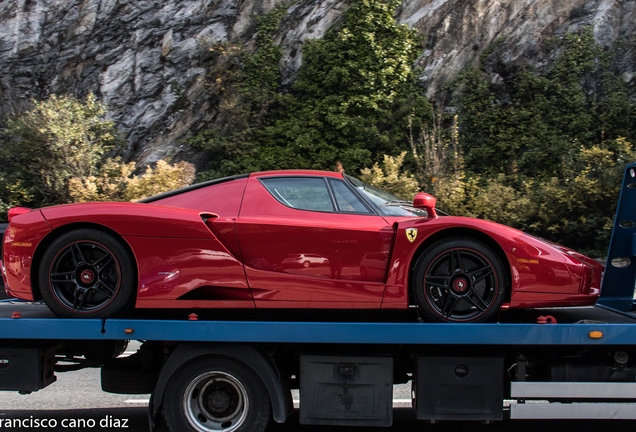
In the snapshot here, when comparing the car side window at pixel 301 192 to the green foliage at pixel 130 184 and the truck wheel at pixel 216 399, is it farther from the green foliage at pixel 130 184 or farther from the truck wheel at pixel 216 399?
the green foliage at pixel 130 184

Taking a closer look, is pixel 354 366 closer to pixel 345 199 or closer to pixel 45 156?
pixel 345 199

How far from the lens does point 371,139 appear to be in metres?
15.8

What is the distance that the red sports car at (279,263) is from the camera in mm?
3375

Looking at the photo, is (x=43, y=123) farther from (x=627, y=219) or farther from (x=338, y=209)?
(x=627, y=219)

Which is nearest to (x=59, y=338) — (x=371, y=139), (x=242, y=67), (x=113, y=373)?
(x=113, y=373)

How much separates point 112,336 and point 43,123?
1225 centimetres

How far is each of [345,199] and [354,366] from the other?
4.04ft

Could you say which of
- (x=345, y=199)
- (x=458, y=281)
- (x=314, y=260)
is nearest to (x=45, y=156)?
(x=345, y=199)

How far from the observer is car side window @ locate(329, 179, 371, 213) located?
3.60 m

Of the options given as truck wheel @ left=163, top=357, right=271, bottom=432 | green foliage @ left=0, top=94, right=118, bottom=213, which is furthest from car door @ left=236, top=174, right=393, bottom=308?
green foliage @ left=0, top=94, right=118, bottom=213

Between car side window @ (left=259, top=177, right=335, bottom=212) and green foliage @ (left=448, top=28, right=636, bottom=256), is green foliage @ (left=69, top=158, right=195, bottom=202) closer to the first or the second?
green foliage @ (left=448, top=28, right=636, bottom=256)

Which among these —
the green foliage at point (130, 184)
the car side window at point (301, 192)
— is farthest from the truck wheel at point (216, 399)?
the green foliage at point (130, 184)

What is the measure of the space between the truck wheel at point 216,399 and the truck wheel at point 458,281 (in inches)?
53.2

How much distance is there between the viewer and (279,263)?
3406mm
